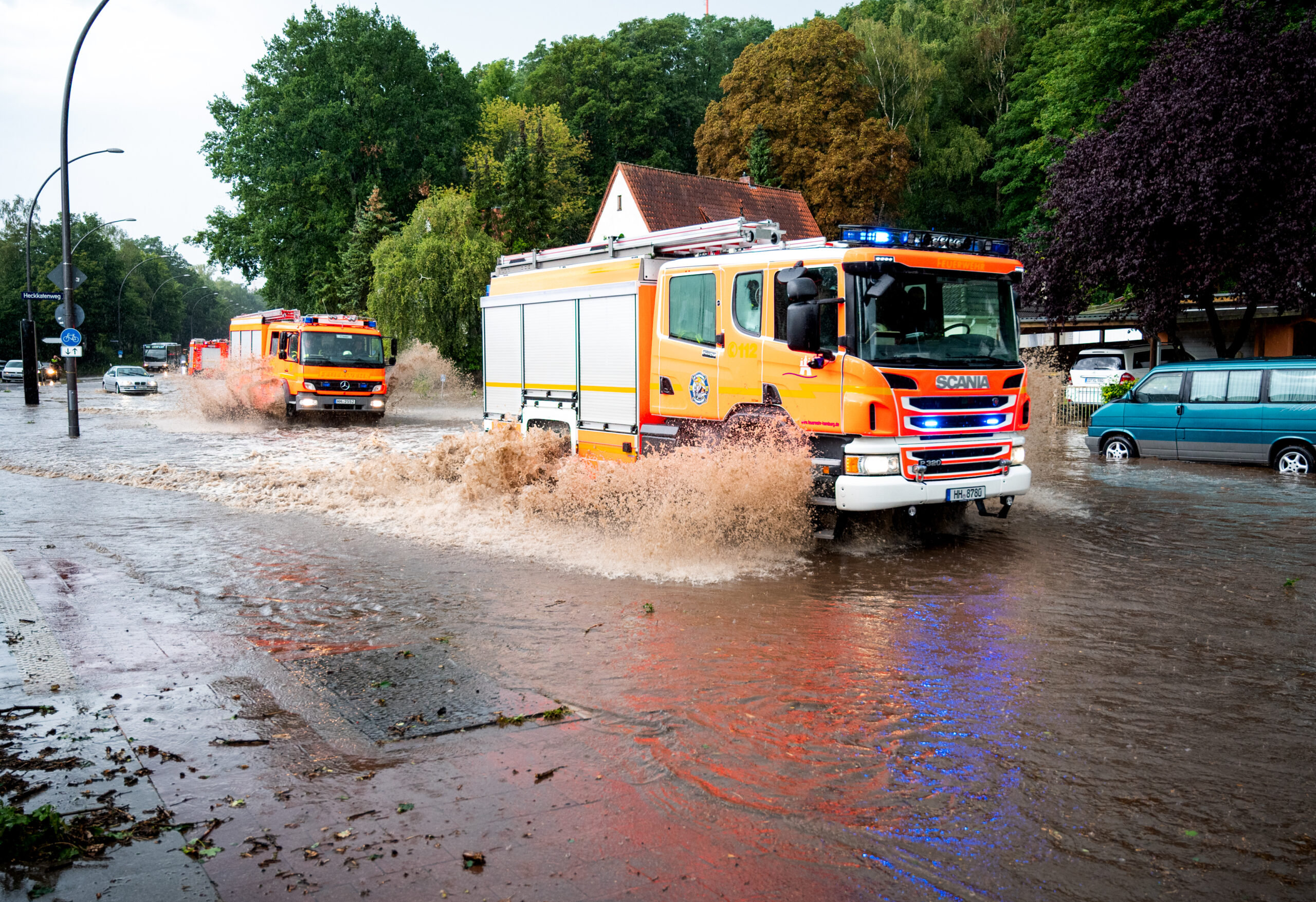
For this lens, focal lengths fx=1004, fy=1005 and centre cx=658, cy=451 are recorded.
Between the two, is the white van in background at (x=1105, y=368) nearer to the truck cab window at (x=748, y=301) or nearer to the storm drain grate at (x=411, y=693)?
the truck cab window at (x=748, y=301)

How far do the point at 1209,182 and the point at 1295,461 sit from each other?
747 centimetres

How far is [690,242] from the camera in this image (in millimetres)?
10797

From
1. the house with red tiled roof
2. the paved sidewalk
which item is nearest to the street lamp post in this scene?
the house with red tiled roof

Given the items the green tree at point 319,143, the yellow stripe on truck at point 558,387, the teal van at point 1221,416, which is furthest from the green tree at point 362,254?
the teal van at point 1221,416

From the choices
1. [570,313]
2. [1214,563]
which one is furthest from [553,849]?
[570,313]

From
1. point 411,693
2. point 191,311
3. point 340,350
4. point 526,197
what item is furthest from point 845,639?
point 191,311

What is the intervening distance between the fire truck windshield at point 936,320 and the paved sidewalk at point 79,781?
21.2ft

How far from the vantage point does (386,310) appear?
36750 millimetres

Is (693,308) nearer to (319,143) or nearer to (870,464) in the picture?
(870,464)

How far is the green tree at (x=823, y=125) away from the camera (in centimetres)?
4769

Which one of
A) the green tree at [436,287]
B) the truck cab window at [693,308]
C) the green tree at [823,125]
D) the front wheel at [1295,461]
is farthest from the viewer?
the green tree at [823,125]

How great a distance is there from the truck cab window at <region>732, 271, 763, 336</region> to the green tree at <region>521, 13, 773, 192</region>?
54.9 meters

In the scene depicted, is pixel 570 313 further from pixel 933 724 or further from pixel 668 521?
pixel 933 724

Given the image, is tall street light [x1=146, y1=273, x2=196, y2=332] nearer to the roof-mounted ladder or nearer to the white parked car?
the white parked car
